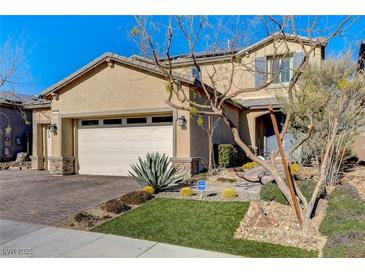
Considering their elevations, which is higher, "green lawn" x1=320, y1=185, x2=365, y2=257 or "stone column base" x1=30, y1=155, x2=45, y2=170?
"stone column base" x1=30, y1=155, x2=45, y2=170

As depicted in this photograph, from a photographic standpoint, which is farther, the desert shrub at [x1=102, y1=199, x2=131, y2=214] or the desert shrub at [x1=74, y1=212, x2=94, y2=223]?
the desert shrub at [x1=102, y1=199, x2=131, y2=214]

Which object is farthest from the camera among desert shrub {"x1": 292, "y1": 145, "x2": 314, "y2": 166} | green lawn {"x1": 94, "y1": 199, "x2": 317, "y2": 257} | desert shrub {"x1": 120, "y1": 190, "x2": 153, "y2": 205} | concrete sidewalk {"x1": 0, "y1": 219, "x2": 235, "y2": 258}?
desert shrub {"x1": 292, "y1": 145, "x2": 314, "y2": 166}

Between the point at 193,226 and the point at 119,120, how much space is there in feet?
28.5

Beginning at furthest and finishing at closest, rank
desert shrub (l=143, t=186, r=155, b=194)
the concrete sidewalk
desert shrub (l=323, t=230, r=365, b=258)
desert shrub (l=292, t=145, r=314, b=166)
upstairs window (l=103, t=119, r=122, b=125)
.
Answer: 1. upstairs window (l=103, t=119, r=122, b=125)
2. desert shrub (l=292, t=145, r=314, b=166)
3. desert shrub (l=143, t=186, r=155, b=194)
4. the concrete sidewalk
5. desert shrub (l=323, t=230, r=365, b=258)

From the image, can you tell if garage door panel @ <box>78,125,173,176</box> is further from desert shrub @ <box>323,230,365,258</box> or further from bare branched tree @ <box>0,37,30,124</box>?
desert shrub @ <box>323,230,365,258</box>

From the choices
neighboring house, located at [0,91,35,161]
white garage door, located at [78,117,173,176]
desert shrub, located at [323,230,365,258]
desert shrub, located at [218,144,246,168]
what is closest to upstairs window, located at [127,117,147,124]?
white garage door, located at [78,117,173,176]

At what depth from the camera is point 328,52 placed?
13.7 meters

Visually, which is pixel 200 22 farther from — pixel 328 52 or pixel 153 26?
pixel 328 52

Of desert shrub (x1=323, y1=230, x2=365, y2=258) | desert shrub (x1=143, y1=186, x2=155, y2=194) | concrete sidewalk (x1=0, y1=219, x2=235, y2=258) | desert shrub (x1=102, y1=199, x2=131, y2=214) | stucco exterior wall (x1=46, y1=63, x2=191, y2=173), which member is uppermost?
stucco exterior wall (x1=46, y1=63, x2=191, y2=173)

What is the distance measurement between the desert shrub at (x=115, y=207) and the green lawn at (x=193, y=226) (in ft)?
0.93

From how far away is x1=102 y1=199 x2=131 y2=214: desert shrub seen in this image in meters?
7.47

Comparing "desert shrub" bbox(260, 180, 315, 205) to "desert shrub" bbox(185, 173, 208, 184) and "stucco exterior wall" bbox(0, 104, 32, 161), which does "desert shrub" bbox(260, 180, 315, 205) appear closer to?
"desert shrub" bbox(185, 173, 208, 184)

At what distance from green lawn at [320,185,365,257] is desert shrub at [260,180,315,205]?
1.72 ft
